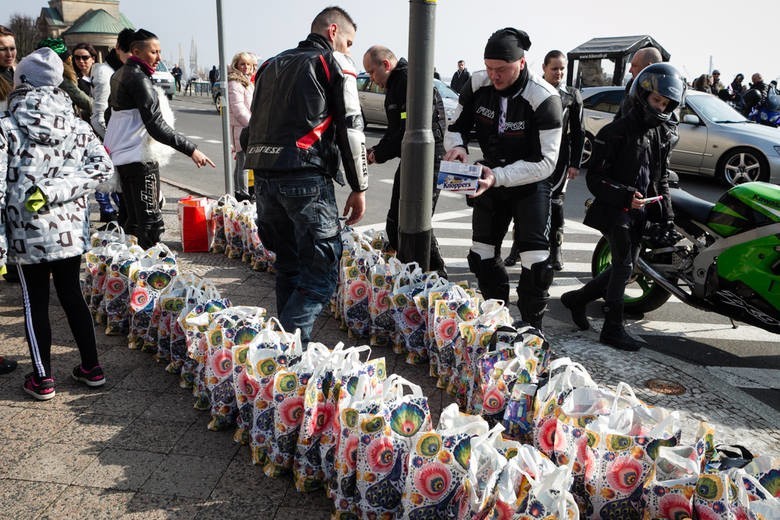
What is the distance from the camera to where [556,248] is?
6.37 metres

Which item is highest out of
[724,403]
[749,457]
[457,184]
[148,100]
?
[148,100]

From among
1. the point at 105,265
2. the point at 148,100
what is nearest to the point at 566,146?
the point at 148,100

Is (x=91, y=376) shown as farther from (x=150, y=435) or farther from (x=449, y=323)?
(x=449, y=323)

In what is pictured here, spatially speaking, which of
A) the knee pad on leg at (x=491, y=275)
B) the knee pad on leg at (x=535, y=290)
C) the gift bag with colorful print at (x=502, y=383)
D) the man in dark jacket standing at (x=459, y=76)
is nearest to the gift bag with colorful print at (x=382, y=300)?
the knee pad on leg at (x=491, y=275)

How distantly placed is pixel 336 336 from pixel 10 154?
7.16ft

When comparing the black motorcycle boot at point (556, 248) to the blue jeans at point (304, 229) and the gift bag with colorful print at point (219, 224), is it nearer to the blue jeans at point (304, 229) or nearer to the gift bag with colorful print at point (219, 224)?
the gift bag with colorful print at point (219, 224)

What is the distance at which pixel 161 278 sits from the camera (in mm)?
4090

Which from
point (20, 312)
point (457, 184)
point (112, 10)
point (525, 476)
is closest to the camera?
point (525, 476)

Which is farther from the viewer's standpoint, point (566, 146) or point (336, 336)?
point (566, 146)

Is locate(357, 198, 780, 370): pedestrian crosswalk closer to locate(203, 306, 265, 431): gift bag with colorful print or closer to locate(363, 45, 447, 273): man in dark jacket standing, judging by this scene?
locate(363, 45, 447, 273): man in dark jacket standing

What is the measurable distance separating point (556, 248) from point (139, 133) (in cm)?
369

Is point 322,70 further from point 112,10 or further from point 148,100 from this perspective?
point 112,10

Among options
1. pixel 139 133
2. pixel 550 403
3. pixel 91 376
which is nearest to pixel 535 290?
pixel 550 403

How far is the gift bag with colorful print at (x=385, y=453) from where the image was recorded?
8.05 feet
